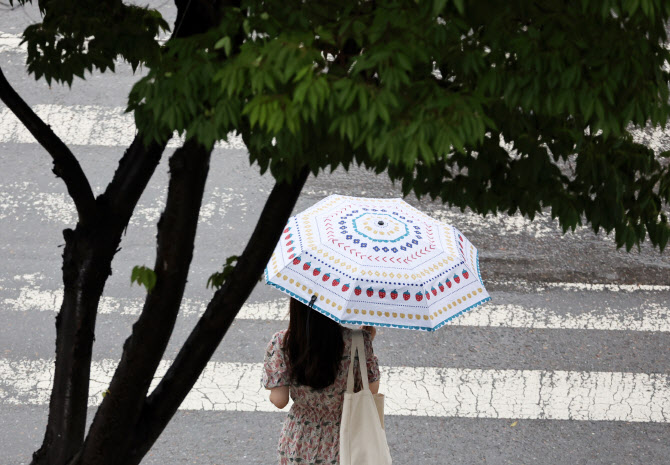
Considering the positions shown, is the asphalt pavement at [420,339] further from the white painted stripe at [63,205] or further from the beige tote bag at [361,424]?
the beige tote bag at [361,424]

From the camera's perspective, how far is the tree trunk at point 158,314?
106 inches

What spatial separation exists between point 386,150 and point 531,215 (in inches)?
33.5

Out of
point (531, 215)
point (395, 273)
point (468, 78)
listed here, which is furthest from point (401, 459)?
point (468, 78)

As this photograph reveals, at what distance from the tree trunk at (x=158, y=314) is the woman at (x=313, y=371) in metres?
0.63

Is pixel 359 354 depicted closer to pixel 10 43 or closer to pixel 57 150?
pixel 57 150

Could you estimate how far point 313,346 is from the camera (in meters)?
3.34

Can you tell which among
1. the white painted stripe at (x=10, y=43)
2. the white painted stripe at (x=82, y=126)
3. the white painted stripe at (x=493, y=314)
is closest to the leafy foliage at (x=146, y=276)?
the white painted stripe at (x=493, y=314)

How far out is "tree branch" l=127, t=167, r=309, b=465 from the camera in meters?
2.75

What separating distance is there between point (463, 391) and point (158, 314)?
3.29 meters

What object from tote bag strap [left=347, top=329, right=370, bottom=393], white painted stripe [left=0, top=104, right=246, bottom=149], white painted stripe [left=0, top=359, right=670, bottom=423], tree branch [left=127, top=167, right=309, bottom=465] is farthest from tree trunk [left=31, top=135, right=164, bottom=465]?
white painted stripe [left=0, top=104, right=246, bottom=149]

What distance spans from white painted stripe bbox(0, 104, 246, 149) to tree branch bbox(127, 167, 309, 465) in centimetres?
502

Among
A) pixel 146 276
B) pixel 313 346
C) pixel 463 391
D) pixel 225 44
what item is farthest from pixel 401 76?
pixel 463 391

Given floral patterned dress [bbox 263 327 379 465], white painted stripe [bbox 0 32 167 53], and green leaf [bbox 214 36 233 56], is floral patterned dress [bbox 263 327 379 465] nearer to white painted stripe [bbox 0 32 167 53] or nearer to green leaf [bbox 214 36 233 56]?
green leaf [bbox 214 36 233 56]

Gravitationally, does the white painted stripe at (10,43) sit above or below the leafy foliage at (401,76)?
below
